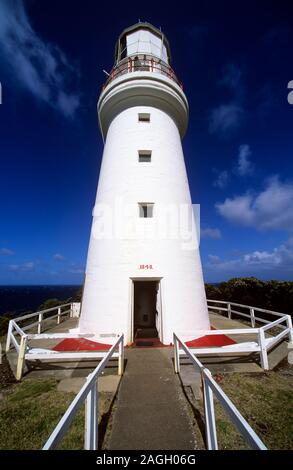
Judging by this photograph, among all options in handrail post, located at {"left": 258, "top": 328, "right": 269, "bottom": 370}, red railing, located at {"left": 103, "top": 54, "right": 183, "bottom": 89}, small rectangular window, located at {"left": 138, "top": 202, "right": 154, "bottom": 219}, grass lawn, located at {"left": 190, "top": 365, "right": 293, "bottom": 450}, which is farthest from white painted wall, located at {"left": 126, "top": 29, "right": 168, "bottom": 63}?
grass lawn, located at {"left": 190, "top": 365, "right": 293, "bottom": 450}

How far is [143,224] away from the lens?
8.44 meters

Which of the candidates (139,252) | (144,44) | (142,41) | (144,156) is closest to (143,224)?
(139,252)

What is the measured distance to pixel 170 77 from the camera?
10.5 meters

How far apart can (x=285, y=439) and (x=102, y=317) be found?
18.9 ft

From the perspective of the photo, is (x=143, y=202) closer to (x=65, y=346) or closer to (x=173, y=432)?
(x=65, y=346)

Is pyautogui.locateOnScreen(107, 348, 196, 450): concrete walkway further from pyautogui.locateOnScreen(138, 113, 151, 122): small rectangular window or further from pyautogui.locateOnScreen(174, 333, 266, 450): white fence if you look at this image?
pyautogui.locateOnScreen(138, 113, 151, 122): small rectangular window

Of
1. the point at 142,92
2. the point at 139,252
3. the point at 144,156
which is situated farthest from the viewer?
the point at 142,92

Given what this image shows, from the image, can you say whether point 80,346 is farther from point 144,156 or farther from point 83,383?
point 144,156

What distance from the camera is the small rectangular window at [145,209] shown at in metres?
8.75

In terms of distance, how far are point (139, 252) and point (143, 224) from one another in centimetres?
109

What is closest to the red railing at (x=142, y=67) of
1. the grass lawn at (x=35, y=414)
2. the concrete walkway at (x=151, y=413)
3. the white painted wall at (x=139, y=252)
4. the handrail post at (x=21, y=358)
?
the white painted wall at (x=139, y=252)
